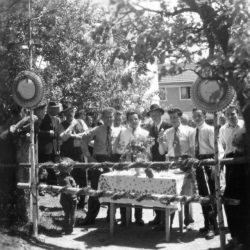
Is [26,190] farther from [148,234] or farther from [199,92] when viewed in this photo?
[199,92]

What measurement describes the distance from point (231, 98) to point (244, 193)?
49.4 inches

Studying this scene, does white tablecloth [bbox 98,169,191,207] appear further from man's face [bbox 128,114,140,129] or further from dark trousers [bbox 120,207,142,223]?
man's face [bbox 128,114,140,129]

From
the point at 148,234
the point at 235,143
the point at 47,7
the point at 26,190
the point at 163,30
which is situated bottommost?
the point at 148,234

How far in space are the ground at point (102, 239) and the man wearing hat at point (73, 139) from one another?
1185 mm

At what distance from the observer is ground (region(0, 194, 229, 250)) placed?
6.80 m

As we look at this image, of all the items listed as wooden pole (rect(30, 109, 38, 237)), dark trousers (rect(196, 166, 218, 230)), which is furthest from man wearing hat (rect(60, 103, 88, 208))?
dark trousers (rect(196, 166, 218, 230))

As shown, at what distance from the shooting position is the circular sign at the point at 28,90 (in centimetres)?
737

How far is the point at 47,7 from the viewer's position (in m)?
14.7

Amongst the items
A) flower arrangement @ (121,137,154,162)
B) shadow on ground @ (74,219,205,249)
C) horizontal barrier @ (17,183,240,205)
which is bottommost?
shadow on ground @ (74,219,205,249)

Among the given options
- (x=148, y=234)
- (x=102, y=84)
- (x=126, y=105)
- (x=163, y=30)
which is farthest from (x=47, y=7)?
(x=163, y=30)

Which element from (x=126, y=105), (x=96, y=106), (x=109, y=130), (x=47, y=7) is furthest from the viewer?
(x=126, y=105)

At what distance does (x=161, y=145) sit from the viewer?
818 cm

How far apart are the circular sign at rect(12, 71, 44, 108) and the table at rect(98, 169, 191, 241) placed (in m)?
1.68

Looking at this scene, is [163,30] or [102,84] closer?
[163,30]
